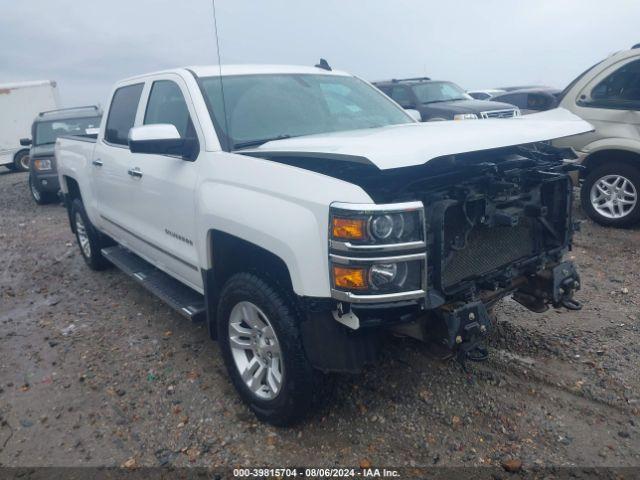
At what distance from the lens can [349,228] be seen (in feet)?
7.42

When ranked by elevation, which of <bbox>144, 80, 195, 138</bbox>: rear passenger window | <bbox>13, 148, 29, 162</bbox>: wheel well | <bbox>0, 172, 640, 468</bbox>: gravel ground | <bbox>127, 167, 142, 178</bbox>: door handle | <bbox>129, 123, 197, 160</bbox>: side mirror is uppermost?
<bbox>144, 80, 195, 138</bbox>: rear passenger window

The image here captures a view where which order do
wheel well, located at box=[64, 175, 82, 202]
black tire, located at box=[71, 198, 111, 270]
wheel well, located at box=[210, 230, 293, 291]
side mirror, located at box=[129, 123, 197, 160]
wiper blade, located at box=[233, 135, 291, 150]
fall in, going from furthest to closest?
wheel well, located at box=[64, 175, 82, 202]
black tire, located at box=[71, 198, 111, 270]
wiper blade, located at box=[233, 135, 291, 150]
side mirror, located at box=[129, 123, 197, 160]
wheel well, located at box=[210, 230, 293, 291]

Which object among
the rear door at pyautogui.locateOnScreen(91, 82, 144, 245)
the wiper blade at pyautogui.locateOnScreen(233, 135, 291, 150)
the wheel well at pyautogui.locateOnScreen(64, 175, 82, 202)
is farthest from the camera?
the wheel well at pyautogui.locateOnScreen(64, 175, 82, 202)

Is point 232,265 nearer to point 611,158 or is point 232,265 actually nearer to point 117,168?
point 117,168

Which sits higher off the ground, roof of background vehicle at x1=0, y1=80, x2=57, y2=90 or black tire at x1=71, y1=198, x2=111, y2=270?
roof of background vehicle at x1=0, y1=80, x2=57, y2=90

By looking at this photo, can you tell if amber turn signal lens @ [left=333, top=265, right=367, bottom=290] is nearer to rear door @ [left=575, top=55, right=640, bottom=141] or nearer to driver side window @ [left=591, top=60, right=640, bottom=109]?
rear door @ [left=575, top=55, right=640, bottom=141]

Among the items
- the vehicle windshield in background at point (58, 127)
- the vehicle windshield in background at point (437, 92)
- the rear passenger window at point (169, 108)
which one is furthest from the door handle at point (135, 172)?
the vehicle windshield in background at point (437, 92)

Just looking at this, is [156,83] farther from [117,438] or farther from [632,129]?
[632,129]

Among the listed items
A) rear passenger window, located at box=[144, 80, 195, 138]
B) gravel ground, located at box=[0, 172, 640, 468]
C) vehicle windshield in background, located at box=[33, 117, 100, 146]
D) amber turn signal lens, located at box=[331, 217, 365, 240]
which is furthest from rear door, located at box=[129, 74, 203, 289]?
vehicle windshield in background, located at box=[33, 117, 100, 146]

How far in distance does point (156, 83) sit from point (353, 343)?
270 centimetres

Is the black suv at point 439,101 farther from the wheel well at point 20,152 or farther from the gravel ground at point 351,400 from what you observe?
the wheel well at point 20,152

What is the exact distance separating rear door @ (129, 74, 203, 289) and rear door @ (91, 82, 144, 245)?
19 centimetres

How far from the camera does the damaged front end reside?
2.46m

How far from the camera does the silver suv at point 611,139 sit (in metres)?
6.08
